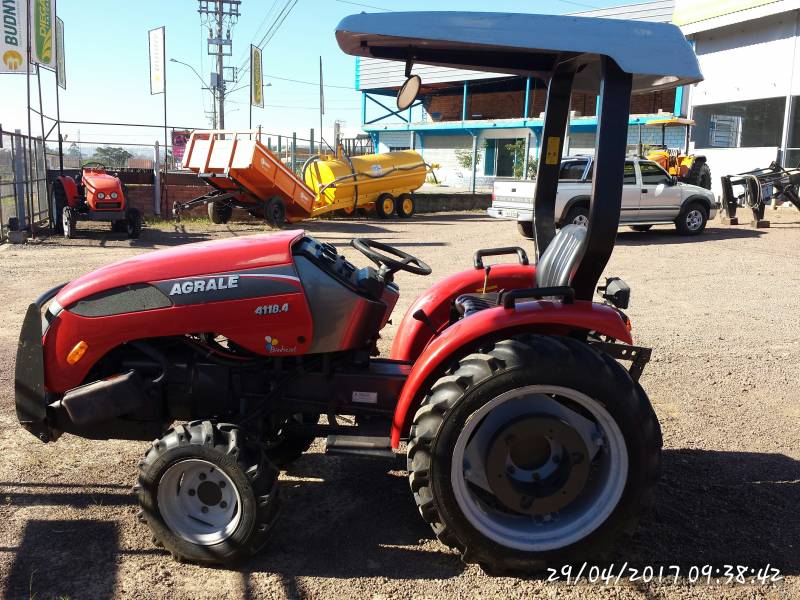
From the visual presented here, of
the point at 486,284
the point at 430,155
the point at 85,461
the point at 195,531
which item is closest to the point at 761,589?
the point at 486,284

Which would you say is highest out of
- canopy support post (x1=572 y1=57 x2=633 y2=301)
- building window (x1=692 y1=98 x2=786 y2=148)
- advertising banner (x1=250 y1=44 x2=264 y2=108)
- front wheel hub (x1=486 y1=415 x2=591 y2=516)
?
advertising banner (x1=250 y1=44 x2=264 y2=108)

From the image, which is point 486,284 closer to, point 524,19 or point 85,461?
point 524,19

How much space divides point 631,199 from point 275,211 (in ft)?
24.4

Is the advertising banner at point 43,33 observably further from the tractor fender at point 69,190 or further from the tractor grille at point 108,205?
the tractor grille at point 108,205

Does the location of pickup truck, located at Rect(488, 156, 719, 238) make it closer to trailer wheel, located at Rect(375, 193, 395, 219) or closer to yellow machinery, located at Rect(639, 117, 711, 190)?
yellow machinery, located at Rect(639, 117, 711, 190)

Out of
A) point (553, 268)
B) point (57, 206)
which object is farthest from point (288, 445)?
point (57, 206)

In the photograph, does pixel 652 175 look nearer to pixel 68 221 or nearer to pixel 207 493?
pixel 68 221

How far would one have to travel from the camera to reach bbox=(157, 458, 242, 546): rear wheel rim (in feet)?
9.80

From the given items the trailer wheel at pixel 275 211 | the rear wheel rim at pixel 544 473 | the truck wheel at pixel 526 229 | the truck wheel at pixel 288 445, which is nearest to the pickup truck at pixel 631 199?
the truck wheel at pixel 526 229

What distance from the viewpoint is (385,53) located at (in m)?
3.33

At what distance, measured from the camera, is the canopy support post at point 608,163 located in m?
2.92

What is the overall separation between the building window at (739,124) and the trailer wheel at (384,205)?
11.8m

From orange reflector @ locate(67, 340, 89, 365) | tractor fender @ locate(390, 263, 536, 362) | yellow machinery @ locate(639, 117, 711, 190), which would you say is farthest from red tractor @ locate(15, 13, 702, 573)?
yellow machinery @ locate(639, 117, 711, 190)

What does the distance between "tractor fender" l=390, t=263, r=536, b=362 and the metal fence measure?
35.4 feet
